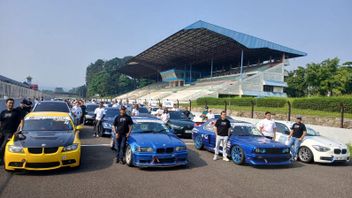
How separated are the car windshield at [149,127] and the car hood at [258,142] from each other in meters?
2.35

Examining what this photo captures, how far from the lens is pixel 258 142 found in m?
9.05

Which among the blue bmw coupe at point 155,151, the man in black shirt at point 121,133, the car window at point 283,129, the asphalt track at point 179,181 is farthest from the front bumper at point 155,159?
the car window at point 283,129

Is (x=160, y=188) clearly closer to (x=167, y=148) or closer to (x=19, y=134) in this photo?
(x=167, y=148)

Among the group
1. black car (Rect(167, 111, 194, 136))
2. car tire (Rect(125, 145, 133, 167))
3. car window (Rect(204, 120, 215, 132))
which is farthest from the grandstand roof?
car tire (Rect(125, 145, 133, 167))

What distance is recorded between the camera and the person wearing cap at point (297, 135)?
403 inches

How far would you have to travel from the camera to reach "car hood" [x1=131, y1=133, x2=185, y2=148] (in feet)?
26.0

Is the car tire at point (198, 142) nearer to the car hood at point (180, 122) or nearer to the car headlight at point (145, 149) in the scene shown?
the car hood at point (180, 122)

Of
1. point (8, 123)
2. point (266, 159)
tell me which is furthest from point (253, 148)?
point (8, 123)

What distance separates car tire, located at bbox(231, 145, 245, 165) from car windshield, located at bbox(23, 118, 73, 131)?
16.5ft

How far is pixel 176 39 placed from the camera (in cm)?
6016

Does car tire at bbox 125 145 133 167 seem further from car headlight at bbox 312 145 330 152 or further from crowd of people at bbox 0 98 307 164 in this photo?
car headlight at bbox 312 145 330 152

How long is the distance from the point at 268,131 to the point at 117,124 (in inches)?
214

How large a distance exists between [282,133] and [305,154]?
4.59 ft

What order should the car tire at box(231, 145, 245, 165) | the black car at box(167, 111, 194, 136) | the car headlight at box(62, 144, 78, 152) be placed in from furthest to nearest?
1. the black car at box(167, 111, 194, 136)
2. the car tire at box(231, 145, 245, 165)
3. the car headlight at box(62, 144, 78, 152)
